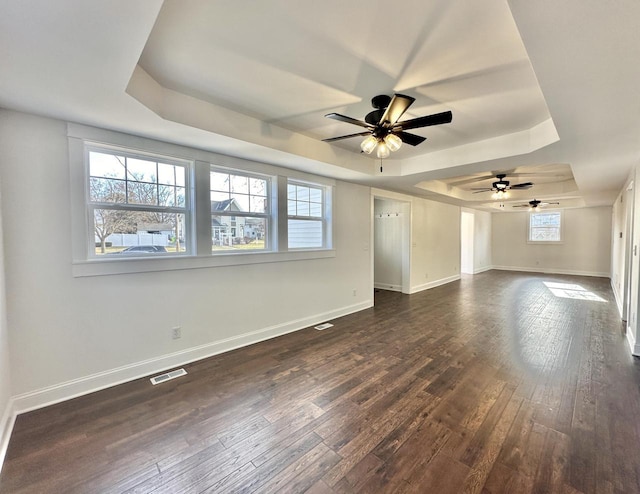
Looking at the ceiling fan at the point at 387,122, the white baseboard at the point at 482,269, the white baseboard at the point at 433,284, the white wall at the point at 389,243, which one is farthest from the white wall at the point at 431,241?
the ceiling fan at the point at 387,122

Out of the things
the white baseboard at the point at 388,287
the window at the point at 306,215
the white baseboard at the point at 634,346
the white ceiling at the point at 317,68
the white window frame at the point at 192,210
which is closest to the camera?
the white ceiling at the point at 317,68

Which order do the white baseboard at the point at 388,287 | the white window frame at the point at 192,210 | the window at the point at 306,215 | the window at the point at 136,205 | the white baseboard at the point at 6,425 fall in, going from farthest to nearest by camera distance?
the white baseboard at the point at 388,287, the window at the point at 306,215, the window at the point at 136,205, the white window frame at the point at 192,210, the white baseboard at the point at 6,425

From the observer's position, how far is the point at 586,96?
1938 mm

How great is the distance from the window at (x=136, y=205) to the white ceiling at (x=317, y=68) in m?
0.35

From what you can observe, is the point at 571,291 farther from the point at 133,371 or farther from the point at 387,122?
the point at 133,371

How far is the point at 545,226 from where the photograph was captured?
981 cm

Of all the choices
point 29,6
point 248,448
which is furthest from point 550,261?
point 29,6

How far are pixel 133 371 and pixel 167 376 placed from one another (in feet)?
1.04

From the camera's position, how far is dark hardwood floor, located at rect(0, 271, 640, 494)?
1.62 m

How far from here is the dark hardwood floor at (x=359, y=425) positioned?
5.33ft

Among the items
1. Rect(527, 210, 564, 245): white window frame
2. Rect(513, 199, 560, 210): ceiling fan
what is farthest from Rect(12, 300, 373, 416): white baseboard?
Rect(527, 210, 564, 245): white window frame

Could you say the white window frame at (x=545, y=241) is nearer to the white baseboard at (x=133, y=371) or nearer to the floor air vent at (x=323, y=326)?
the floor air vent at (x=323, y=326)

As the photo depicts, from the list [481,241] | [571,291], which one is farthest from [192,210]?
[481,241]

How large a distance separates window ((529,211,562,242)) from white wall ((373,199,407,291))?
21.7ft
